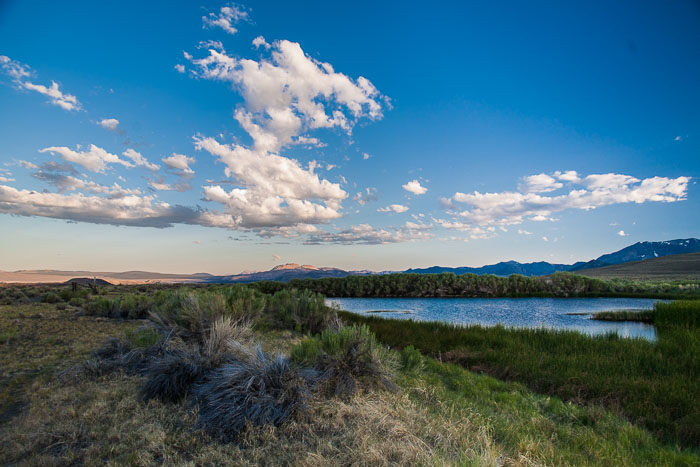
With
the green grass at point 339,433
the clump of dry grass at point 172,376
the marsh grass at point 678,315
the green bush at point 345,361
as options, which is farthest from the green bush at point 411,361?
the marsh grass at point 678,315

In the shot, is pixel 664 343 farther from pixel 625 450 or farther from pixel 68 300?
pixel 68 300

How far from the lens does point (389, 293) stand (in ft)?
133

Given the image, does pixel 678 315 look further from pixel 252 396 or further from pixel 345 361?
pixel 252 396

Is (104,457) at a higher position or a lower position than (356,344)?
lower

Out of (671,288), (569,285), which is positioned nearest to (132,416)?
(569,285)

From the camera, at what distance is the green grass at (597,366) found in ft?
18.6

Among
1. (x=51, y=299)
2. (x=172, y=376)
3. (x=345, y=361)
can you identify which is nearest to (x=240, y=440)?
(x=172, y=376)

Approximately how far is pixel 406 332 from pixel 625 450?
9832 millimetres

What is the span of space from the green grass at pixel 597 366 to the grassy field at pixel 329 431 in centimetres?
125

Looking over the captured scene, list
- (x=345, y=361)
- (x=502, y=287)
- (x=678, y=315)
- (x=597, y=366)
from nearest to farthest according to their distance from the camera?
(x=345, y=361), (x=597, y=366), (x=678, y=315), (x=502, y=287)

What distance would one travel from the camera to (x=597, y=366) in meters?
8.13

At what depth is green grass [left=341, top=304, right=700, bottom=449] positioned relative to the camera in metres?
5.66

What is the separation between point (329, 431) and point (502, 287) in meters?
36.8

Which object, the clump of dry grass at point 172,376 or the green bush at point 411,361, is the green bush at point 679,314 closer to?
the green bush at point 411,361
